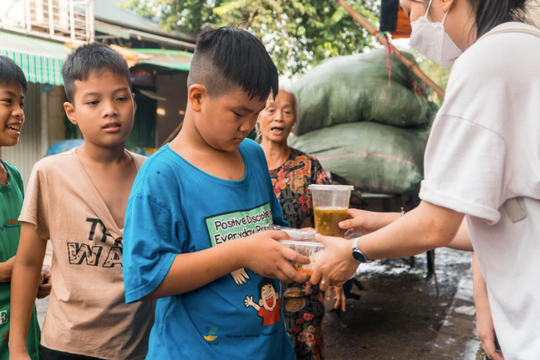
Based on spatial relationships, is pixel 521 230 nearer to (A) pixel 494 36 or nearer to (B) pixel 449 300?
(A) pixel 494 36

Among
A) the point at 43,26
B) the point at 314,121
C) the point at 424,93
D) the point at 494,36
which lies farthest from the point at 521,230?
the point at 43,26

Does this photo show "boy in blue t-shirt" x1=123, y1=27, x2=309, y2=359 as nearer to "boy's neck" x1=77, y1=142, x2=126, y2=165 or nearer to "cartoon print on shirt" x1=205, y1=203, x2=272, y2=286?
"cartoon print on shirt" x1=205, y1=203, x2=272, y2=286

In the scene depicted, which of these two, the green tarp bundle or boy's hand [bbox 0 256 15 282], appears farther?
the green tarp bundle

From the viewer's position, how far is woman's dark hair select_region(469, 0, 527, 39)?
1138mm

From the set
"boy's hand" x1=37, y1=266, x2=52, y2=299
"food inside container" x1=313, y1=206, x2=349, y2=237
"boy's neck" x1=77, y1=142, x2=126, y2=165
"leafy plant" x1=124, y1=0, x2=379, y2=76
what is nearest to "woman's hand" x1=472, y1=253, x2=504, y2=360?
"food inside container" x1=313, y1=206, x2=349, y2=237

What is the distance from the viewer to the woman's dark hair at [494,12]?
1.14 meters

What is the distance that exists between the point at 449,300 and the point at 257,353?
14.4ft

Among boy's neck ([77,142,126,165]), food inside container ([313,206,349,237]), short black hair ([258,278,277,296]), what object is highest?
boy's neck ([77,142,126,165])

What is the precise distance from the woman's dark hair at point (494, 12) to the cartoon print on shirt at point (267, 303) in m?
0.88

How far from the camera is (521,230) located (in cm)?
106

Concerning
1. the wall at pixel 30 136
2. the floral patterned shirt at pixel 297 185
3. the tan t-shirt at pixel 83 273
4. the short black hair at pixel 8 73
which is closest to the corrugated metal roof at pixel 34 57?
the wall at pixel 30 136

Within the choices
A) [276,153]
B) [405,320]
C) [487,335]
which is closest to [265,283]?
[487,335]

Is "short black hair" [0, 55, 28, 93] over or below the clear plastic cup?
over

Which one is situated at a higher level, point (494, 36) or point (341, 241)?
point (494, 36)
